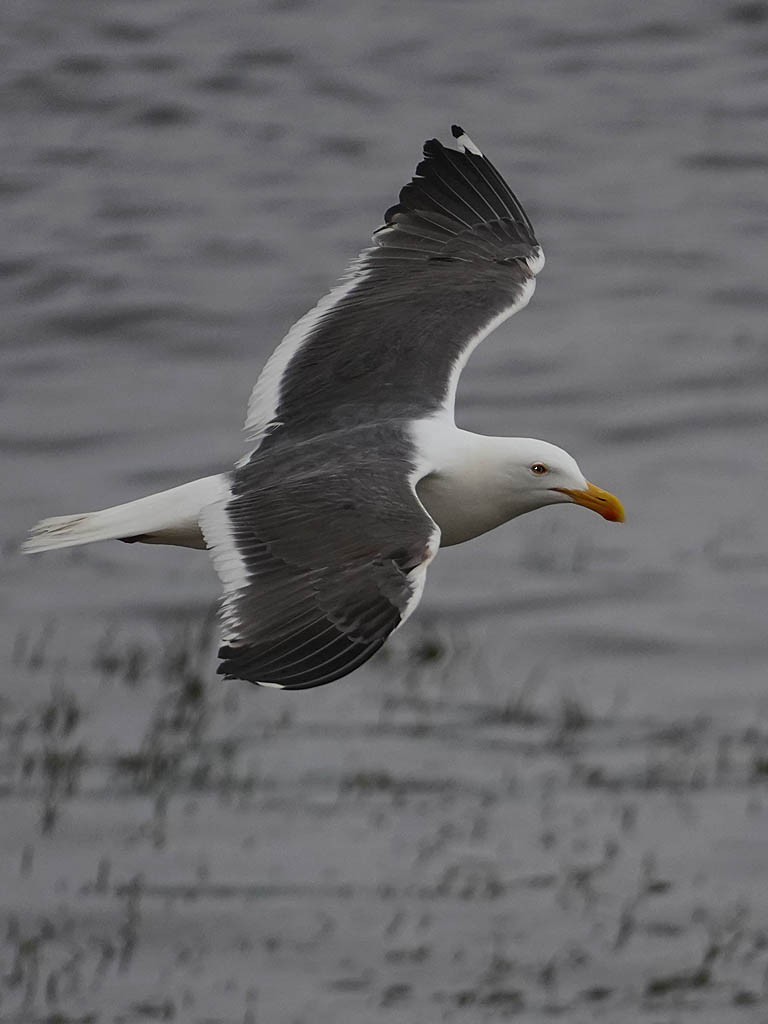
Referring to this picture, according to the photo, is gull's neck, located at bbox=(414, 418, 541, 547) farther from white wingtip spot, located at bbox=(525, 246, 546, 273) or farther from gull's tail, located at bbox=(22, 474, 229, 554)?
white wingtip spot, located at bbox=(525, 246, 546, 273)

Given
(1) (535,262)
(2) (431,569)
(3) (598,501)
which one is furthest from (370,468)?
(2) (431,569)

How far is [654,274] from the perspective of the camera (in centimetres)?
2128

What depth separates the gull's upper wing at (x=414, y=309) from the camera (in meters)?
7.46

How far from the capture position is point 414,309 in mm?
8062

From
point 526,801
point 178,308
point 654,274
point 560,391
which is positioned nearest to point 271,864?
point 526,801

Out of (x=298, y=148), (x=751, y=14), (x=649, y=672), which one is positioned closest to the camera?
(x=649, y=672)

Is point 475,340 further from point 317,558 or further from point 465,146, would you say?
point 317,558

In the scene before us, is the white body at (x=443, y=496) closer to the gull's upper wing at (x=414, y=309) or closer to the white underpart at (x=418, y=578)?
the gull's upper wing at (x=414, y=309)

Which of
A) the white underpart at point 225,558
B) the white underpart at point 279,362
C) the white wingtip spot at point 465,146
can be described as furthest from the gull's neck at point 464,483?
the white wingtip spot at point 465,146

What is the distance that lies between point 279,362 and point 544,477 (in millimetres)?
1134

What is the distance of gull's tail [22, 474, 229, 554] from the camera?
6.68 metres

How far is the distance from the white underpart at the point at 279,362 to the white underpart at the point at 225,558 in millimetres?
708

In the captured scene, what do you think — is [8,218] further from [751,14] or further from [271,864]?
[271,864]

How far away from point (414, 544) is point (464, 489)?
1.14 metres
